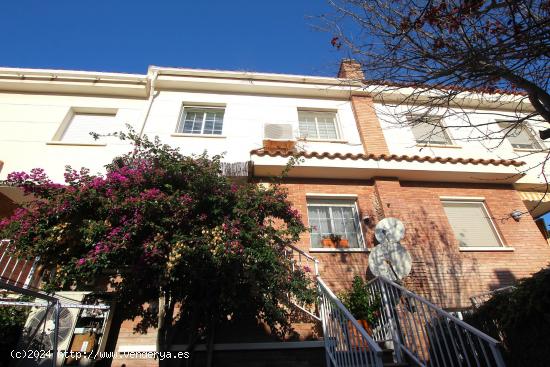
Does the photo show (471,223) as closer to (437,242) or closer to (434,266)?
(437,242)

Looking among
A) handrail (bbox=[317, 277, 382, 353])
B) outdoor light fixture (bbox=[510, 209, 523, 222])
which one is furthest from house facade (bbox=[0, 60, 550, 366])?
handrail (bbox=[317, 277, 382, 353])

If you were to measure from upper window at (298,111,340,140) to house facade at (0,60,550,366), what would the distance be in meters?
0.04

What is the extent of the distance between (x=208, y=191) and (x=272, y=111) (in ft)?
20.1

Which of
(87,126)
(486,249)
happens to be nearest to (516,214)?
(486,249)

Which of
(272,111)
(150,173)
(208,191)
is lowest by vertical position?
(208,191)

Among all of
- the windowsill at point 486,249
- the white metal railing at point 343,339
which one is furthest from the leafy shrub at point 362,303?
the windowsill at point 486,249

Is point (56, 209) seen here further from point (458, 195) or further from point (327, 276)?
point (458, 195)

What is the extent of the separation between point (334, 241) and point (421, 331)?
326cm

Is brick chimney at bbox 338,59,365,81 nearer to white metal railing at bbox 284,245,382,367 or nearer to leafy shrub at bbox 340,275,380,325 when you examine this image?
white metal railing at bbox 284,245,382,367

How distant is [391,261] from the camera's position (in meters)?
6.59

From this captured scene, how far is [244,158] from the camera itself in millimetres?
9047

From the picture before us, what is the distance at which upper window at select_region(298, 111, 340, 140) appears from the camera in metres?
10.3

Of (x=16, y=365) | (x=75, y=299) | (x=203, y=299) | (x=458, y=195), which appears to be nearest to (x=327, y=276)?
(x=203, y=299)

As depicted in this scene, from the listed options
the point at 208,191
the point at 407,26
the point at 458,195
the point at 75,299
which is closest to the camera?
the point at 407,26
